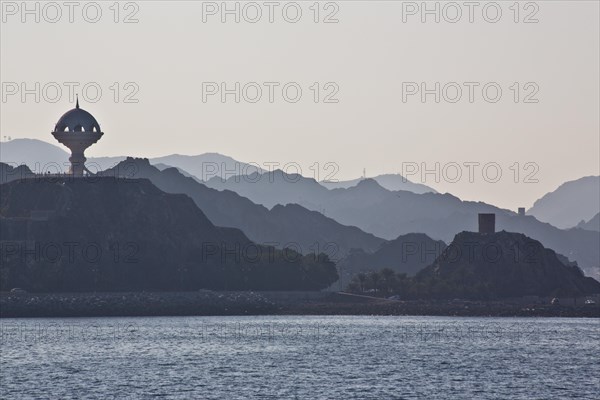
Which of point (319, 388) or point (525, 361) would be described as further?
point (525, 361)

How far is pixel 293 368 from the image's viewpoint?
506 feet

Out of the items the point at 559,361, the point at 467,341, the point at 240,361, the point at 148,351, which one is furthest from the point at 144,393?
the point at 467,341

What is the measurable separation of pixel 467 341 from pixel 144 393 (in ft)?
249

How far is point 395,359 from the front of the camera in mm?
165500

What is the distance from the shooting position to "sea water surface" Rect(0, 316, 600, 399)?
132375 mm

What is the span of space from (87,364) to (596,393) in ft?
181

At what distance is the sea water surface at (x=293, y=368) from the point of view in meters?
132

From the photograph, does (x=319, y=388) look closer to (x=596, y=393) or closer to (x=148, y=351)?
(x=596, y=393)

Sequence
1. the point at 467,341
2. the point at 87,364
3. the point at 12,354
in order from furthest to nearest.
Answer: the point at 467,341 < the point at 12,354 < the point at 87,364

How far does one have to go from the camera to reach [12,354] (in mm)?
168500

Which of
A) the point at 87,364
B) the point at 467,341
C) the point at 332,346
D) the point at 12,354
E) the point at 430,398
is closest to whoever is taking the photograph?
the point at 430,398

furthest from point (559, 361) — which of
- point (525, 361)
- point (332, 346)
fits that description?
point (332, 346)

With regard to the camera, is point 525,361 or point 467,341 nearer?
point 525,361

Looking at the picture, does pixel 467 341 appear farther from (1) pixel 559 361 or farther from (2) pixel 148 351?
(2) pixel 148 351
